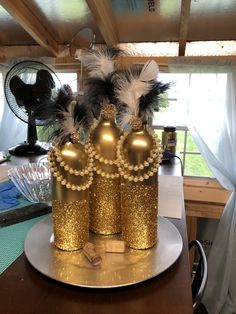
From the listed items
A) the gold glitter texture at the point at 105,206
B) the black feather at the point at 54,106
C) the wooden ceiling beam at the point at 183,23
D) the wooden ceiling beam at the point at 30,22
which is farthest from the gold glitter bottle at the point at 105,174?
the wooden ceiling beam at the point at 30,22

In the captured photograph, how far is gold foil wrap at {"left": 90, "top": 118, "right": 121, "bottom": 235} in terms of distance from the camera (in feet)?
2.44

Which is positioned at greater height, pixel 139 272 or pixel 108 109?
pixel 108 109

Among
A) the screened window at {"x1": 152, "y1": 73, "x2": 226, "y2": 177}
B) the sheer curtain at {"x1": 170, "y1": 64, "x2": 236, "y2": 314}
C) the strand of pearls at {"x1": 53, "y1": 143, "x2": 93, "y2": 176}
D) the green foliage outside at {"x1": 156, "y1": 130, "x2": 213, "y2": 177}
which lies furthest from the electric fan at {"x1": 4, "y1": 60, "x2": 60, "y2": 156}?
the strand of pearls at {"x1": 53, "y1": 143, "x2": 93, "y2": 176}

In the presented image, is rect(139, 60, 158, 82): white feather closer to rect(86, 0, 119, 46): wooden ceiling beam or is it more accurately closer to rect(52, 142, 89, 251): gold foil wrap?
rect(52, 142, 89, 251): gold foil wrap

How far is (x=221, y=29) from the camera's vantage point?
188cm

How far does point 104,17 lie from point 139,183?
137 cm

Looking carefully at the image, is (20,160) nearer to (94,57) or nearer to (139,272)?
(94,57)

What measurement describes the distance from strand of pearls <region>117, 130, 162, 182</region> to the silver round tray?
0.19m

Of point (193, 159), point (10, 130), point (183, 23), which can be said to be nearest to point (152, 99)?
point (183, 23)

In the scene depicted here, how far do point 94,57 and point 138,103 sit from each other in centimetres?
17

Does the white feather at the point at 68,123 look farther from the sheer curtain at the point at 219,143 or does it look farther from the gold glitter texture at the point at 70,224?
the sheer curtain at the point at 219,143

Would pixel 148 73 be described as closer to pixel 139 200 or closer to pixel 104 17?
pixel 139 200

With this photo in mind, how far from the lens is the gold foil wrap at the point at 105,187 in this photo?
75 cm

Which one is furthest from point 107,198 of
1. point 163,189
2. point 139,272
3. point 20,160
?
point 20,160
